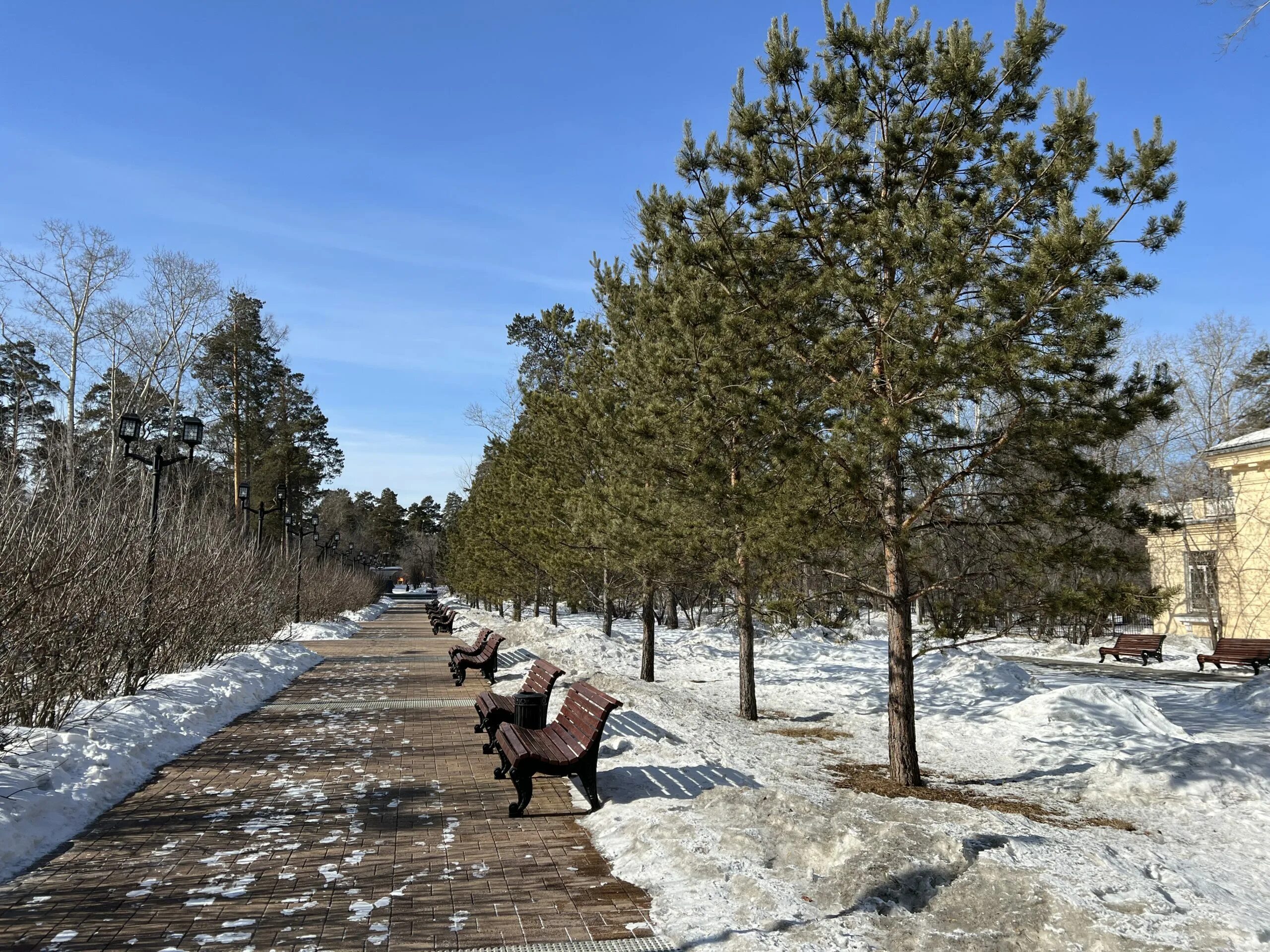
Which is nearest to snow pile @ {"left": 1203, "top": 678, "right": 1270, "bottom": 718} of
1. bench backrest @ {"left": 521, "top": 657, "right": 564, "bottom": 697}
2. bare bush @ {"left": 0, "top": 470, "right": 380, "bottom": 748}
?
bench backrest @ {"left": 521, "top": 657, "right": 564, "bottom": 697}

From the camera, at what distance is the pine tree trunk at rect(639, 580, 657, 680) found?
1490 cm

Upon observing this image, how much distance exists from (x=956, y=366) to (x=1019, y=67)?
2760mm

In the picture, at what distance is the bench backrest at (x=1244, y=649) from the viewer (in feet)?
57.6

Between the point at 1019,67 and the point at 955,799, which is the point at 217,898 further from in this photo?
the point at 1019,67

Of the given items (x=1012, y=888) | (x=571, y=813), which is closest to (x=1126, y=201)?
(x=1012, y=888)

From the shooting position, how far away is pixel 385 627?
34062 mm

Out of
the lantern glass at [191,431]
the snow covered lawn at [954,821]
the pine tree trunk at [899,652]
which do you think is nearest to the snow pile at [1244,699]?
the snow covered lawn at [954,821]

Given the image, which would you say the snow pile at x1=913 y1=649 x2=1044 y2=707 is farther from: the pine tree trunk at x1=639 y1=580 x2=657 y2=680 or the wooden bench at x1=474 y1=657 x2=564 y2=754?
the wooden bench at x1=474 y1=657 x2=564 y2=754

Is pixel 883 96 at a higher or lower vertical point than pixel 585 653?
higher

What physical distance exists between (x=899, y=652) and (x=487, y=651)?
8.14 m

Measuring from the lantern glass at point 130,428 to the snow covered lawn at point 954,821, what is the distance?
6281mm

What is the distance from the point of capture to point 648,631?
49.6 ft

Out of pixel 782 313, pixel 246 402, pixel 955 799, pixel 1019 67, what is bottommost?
pixel 955 799

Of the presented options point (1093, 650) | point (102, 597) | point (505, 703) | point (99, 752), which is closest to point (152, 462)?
point (102, 597)
